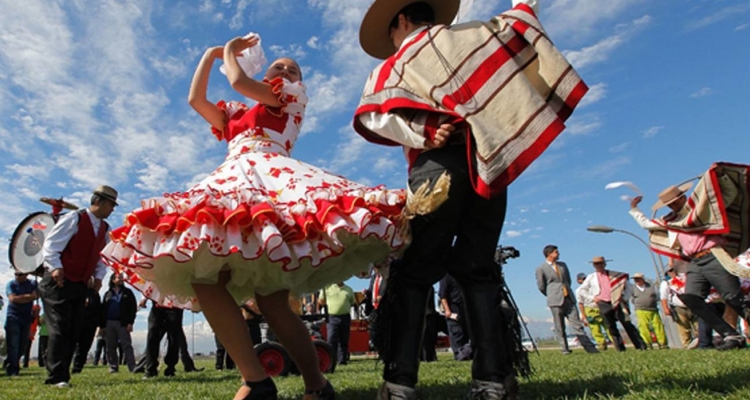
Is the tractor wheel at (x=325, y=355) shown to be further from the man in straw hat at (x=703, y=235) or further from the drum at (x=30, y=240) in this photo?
the drum at (x=30, y=240)

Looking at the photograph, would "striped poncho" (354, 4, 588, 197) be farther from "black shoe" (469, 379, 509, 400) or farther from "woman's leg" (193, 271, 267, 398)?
"woman's leg" (193, 271, 267, 398)

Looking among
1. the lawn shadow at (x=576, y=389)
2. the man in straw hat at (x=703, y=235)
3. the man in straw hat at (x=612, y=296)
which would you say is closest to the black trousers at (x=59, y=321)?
the lawn shadow at (x=576, y=389)

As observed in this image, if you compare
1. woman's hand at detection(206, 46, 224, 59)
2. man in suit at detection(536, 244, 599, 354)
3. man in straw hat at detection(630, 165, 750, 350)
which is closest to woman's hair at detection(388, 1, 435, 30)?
woman's hand at detection(206, 46, 224, 59)

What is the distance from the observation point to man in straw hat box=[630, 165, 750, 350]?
4.83m

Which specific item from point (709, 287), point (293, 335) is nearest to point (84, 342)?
point (293, 335)

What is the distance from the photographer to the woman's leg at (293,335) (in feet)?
8.81

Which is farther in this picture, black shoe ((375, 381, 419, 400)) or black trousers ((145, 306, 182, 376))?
black trousers ((145, 306, 182, 376))

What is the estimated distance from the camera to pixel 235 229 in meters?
2.15

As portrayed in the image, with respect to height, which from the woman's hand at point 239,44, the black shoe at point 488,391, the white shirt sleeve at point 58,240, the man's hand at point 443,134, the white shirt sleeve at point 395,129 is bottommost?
the black shoe at point 488,391

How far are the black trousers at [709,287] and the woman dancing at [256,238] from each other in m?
5.43

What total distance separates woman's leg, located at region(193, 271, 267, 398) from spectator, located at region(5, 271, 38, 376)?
848 cm

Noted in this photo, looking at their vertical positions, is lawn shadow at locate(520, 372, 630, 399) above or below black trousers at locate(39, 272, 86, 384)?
below

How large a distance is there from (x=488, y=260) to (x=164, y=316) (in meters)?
6.20

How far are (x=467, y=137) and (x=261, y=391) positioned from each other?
1.46 metres
